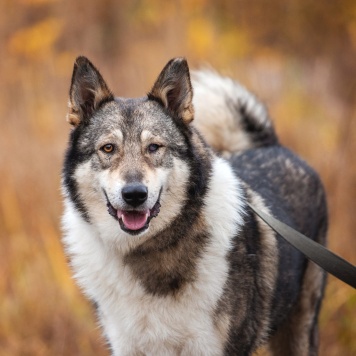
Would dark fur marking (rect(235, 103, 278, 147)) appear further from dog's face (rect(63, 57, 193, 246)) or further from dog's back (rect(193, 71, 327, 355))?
dog's face (rect(63, 57, 193, 246))

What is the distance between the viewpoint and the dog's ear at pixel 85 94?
148 inches

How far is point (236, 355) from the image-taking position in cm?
369

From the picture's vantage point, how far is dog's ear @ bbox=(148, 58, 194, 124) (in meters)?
3.74

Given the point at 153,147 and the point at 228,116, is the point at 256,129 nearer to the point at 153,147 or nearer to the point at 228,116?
the point at 228,116

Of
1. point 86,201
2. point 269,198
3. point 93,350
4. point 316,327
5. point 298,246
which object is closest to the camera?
point 298,246

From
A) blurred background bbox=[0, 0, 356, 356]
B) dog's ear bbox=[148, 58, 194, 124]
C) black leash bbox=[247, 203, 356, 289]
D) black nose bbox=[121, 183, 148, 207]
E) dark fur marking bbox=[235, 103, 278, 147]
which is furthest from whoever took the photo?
blurred background bbox=[0, 0, 356, 356]

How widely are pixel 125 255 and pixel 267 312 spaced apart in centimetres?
86

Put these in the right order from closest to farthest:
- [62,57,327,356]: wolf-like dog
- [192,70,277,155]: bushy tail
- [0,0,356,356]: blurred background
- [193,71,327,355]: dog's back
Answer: [62,57,327,356]: wolf-like dog < [193,71,327,355]: dog's back < [192,70,277,155]: bushy tail < [0,0,356,356]: blurred background

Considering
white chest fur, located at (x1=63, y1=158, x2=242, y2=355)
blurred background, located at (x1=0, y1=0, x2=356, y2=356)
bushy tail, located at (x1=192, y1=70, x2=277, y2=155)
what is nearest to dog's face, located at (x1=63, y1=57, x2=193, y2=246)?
white chest fur, located at (x1=63, y1=158, x2=242, y2=355)

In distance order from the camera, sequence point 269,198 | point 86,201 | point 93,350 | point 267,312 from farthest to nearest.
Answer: point 93,350 → point 269,198 → point 267,312 → point 86,201

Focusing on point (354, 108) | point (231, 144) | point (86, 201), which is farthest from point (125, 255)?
point (354, 108)

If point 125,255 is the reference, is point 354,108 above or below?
above

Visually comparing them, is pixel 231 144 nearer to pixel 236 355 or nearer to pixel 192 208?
pixel 192 208

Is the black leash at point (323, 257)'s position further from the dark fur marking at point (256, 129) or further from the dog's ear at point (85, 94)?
the dark fur marking at point (256, 129)
